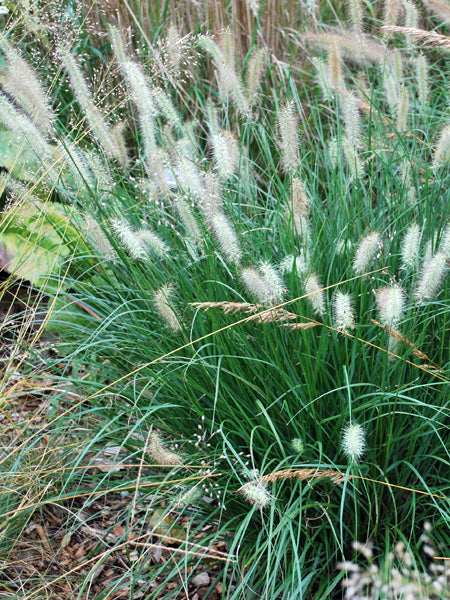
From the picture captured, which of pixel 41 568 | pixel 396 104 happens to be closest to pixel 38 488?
pixel 41 568

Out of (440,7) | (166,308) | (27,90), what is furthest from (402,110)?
(27,90)

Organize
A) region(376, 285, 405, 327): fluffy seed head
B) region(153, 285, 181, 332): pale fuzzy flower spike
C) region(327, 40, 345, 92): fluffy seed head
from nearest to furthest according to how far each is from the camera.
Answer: region(376, 285, 405, 327): fluffy seed head
region(153, 285, 181, 332): pale fuzzy flower spike
region(327, 40, 345, 92): fluffy seed head

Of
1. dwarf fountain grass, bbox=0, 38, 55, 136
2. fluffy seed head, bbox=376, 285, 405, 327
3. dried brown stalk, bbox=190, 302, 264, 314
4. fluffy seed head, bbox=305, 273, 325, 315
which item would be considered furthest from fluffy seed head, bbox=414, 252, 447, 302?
dwarf fountain grass, bbox=0, 38, 55, 136

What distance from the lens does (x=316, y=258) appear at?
8.09ft

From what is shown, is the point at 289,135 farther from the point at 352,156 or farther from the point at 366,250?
the point at 366,250

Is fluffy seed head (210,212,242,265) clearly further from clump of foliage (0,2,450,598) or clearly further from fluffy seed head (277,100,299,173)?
fluffy seed head (277,100,299,173)

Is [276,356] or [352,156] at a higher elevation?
[352,156]

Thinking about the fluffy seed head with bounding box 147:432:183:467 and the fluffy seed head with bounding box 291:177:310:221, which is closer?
the fluffy seed head with bounding box 147:432:183:467

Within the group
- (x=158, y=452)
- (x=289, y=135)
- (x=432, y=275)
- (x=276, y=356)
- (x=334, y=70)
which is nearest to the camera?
(x=432, y=275)

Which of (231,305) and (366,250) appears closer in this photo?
(231,305)

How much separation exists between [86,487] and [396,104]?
215 cm

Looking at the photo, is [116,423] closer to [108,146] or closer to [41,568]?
[41,568]

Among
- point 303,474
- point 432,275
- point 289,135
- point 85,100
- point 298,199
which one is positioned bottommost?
point 303,474

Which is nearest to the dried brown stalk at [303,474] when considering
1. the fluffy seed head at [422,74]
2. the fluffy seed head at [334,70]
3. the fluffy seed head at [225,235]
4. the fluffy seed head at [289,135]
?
the fluffy seed head at [225,235]
